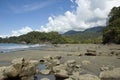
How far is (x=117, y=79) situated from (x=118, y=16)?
92.6 meters

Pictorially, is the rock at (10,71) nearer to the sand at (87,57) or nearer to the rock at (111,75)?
the rock at (111,75)

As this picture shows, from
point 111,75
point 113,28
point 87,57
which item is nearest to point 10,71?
point 111,75

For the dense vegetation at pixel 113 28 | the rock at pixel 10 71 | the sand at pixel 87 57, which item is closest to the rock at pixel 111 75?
the sand at pixel 87 57

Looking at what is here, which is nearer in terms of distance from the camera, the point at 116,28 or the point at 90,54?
the point at 90,54

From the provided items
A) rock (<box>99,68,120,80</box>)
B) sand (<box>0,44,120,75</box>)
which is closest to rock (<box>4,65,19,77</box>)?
rock (<box>99,68,120,80</box>)

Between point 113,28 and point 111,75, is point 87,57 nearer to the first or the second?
point 111,75

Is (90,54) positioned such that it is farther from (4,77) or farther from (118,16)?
(118,16)

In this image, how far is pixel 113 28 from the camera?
96.7 metres

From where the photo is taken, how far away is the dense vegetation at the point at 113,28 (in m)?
94.2

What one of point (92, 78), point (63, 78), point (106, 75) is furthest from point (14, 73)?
point (106, 75)

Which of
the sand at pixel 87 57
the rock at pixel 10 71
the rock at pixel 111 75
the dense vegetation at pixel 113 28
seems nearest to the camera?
the rock at pixel 111 75

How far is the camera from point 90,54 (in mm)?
44250

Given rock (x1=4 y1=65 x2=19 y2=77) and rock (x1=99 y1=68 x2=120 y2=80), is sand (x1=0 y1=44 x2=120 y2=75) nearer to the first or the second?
rock (x1=99 y1=68 x2=120 y2=80)

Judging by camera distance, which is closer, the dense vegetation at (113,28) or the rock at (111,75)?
the rock at (111,75)
